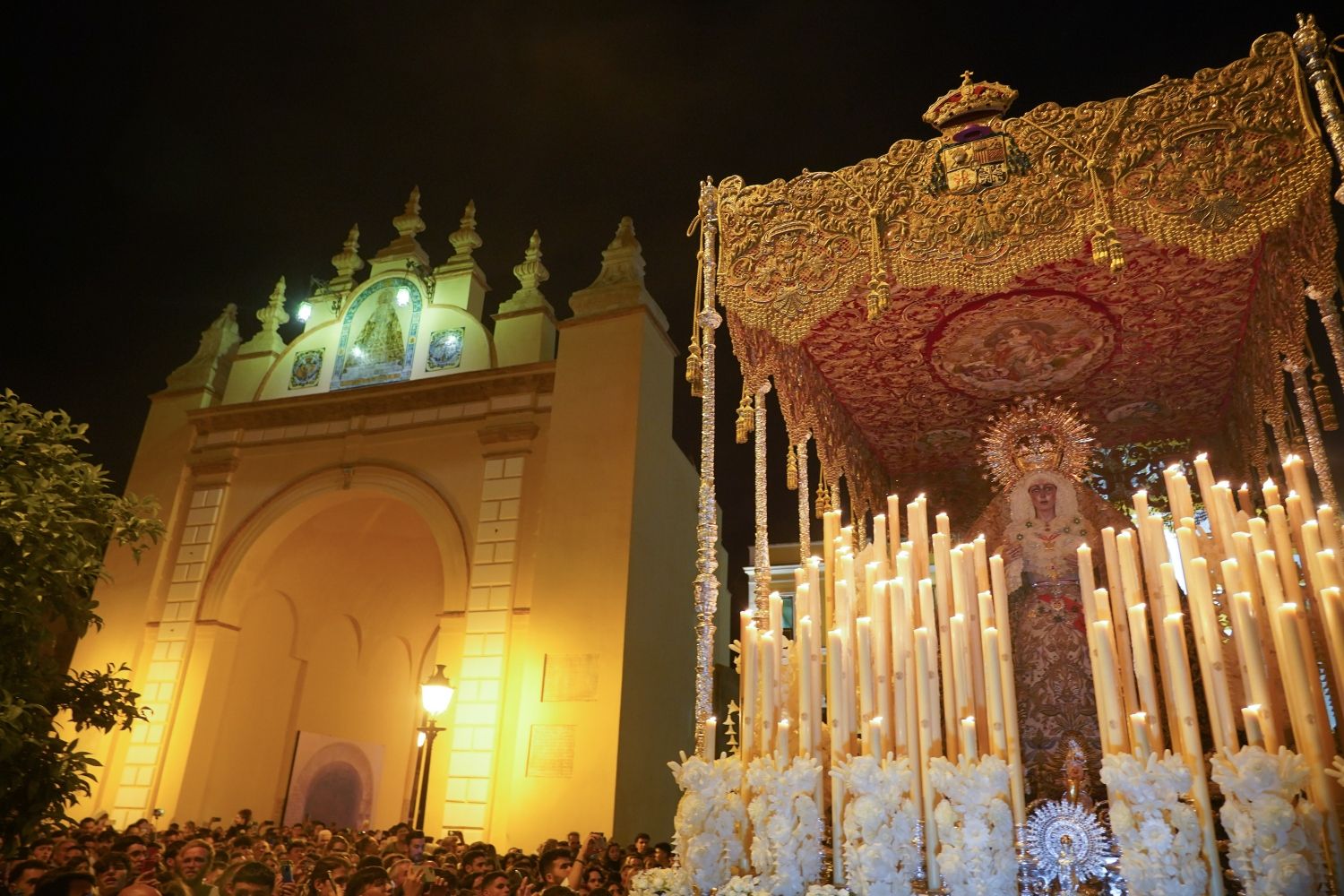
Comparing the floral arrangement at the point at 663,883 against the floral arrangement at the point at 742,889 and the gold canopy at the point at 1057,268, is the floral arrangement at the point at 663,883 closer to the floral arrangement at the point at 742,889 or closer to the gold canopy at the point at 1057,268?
the floral arrangement at the point at 742,889

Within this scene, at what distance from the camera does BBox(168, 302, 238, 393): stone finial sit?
1395cm

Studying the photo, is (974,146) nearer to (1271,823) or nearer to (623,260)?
(1271,823)

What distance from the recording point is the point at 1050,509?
5516 millimetres

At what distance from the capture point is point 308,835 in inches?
384

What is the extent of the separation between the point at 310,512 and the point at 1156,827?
1141 centimetres

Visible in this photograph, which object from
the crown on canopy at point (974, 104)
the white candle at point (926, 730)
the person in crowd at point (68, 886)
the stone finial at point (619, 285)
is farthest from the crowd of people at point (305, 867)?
the stone finial at point (619, 285)

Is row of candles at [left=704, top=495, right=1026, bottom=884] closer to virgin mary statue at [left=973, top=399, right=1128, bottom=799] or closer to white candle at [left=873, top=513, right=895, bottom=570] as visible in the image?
white candle at [left=873, top=513, right=895, bottom=570]

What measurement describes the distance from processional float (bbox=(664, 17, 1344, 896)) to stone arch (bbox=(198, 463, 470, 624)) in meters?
6.19

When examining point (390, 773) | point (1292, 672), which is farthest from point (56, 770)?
point (390, 773)

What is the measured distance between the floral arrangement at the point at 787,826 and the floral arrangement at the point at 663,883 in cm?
33

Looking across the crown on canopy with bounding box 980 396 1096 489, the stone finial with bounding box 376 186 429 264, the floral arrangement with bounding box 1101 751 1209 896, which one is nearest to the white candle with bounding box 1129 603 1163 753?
the floral arrangement with bounding box 1101 751 1209 896

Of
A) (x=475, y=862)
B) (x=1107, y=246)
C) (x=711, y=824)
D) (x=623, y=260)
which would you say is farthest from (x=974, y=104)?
(x=623, y=260)

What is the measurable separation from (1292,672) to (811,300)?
9.76ft

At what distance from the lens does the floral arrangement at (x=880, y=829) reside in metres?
3.49
